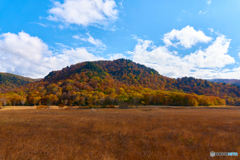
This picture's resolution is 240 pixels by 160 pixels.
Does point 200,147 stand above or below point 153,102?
above

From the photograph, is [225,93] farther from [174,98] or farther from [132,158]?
[132,158]

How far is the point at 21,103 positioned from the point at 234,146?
136133 mm

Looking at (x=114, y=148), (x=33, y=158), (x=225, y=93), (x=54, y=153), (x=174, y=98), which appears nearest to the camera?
(x=33, y=158)

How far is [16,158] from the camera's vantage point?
5.97m

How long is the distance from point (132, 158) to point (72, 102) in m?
109

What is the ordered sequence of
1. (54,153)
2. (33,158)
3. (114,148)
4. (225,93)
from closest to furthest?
(33,158)
(54,153)
(114,148)
(225,93)

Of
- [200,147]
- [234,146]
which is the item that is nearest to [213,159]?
[200,147]

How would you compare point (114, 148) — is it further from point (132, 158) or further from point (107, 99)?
point (107, 99)

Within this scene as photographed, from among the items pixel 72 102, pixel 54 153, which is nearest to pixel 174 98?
pixel 72 102

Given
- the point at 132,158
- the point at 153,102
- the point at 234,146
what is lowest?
the point at 153,102

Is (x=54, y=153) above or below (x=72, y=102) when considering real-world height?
above

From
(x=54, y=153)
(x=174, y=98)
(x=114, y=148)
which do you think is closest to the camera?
(x=54, y=153)

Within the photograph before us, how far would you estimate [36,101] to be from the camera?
10375 centimetres

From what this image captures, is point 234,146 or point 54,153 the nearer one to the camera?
point 54,153
